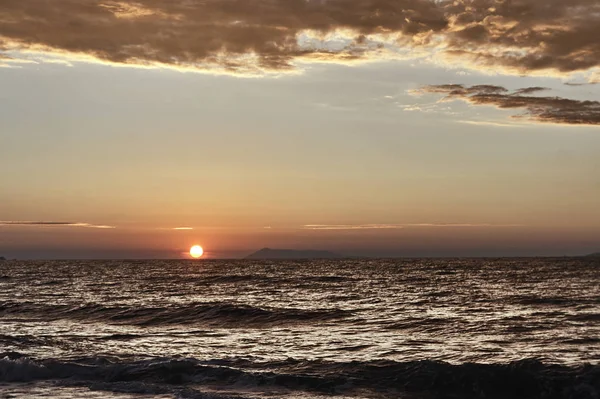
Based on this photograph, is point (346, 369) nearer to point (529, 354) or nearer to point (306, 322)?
point (529, 354)

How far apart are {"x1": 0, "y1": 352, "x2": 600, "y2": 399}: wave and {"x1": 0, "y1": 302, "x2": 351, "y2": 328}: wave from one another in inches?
524

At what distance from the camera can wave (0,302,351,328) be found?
38.8 metres

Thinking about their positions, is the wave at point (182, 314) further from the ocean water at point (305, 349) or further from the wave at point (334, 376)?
the wave at point (334, 376)

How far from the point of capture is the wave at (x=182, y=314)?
3878 centimetres

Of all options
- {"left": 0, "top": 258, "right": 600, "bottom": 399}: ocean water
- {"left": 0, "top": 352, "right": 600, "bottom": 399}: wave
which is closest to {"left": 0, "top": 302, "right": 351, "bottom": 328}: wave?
{"left": 0, "top": 258, "right": 600, "bottom": 399}: ocean water

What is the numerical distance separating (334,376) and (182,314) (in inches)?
873

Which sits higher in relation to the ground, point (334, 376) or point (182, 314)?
point (334, 376)

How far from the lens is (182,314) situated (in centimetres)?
4253

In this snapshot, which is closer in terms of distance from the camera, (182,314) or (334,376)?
(334,376)

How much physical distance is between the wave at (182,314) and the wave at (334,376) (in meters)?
13.3

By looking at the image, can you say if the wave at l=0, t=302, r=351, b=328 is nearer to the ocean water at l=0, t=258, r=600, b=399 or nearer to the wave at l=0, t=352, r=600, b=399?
the ocean water at l=0, t=258, r=600, b=399

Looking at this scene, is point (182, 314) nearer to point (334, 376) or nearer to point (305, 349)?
point (305, 349)

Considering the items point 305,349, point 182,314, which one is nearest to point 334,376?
point 305,349

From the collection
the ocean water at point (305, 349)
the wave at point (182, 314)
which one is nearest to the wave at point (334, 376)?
the ocean water at point (305, 349)
